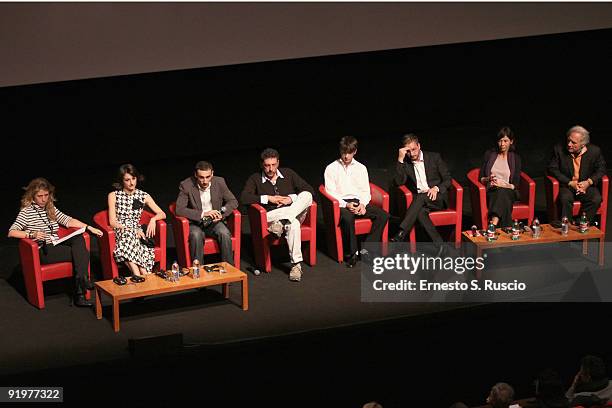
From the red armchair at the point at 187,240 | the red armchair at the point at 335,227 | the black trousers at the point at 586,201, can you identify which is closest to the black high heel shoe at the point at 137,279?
the red armchair at the point at 187,240

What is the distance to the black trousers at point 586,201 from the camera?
7.98 meters

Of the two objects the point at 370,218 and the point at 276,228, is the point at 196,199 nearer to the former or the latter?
the point at 276,228

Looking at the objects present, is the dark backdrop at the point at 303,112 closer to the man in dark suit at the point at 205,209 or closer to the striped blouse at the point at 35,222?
the striped blouse at the point at 35,222

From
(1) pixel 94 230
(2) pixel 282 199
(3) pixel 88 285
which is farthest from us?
(2) pixel 282 199

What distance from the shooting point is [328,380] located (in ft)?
19.4

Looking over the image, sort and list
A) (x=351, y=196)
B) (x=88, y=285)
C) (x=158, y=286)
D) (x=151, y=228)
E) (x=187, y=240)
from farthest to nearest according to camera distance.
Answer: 1. (x=351, y=196)
2. (x=187, y=240)
3. (x=151, y=228)
4. (x=88, y=285)
5. (x=158, y=286)

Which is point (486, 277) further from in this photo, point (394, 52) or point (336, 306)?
point (394, 52)

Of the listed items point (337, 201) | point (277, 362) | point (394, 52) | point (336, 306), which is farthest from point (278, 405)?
point (394, 52)

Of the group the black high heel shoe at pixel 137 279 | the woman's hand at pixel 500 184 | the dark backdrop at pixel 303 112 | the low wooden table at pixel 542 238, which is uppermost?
the dark backdrop at pixel 303 112

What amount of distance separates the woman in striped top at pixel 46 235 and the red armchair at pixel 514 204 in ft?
9.45

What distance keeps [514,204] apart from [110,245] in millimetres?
3055

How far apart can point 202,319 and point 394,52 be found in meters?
3.32

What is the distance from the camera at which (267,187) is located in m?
7.61

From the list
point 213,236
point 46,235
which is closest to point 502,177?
point 213,236
